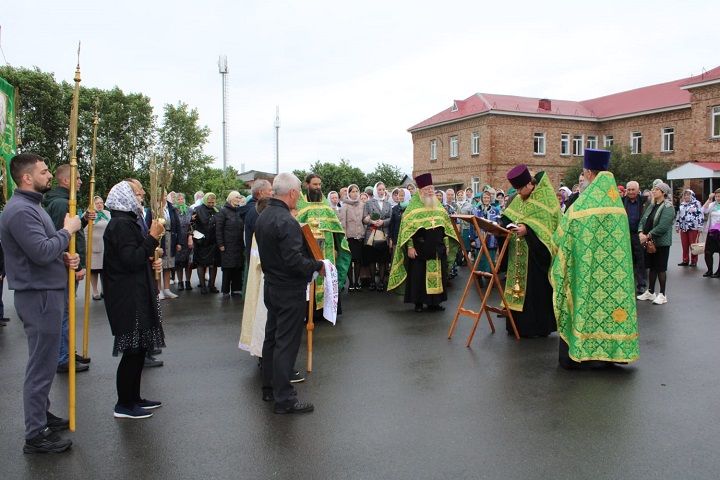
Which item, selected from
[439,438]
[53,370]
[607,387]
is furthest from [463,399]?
[53,370]

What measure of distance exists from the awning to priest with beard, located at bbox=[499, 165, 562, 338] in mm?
30051

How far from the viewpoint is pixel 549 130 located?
43.4 metres

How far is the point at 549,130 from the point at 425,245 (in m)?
37.2

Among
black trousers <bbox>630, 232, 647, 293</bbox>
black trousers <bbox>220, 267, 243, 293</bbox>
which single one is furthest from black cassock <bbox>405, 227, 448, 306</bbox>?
black trousers <bbox>220, 267, 243, 293</bbox>

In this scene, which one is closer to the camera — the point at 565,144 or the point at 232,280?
the point at 232,280

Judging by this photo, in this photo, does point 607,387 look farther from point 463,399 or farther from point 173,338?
point 173,338

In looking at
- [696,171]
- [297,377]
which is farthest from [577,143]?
[297,377]

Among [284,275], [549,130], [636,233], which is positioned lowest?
[284,275]

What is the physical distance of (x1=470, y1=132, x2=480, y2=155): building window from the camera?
43.2m

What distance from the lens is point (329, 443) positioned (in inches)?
169

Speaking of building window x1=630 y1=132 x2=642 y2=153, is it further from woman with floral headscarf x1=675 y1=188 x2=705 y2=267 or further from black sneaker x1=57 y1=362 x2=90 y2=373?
black sneaker x1=57 y1=362 x2=90 y2=373

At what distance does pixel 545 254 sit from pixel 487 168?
35910 mm

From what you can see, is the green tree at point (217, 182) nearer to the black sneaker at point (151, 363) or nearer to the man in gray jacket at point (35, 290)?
the black sneaker at point (151, 363)

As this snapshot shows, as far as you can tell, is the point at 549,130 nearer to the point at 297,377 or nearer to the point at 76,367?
the point at 297,377
